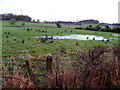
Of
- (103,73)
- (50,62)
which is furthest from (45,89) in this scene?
(103,73)

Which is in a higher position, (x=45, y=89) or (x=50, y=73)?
(x=50, y=73)

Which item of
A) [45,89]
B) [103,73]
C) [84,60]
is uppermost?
[84,60]

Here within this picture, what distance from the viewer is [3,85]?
5289mm

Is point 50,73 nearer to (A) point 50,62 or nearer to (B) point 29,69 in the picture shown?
(A) point 50,62

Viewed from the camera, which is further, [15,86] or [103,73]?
[103,73]

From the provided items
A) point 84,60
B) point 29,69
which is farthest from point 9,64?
point 84,60

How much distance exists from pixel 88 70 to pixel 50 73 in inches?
58.3

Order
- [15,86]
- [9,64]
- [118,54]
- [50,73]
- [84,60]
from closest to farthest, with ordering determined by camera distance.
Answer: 1. [15,86]
2. [50,73]
3. [84,60]
4. [118,54]
5. [9,64]

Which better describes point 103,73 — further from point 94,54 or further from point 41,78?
point 41,78

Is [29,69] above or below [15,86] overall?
above

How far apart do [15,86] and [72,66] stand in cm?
226

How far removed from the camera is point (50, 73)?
5.71m

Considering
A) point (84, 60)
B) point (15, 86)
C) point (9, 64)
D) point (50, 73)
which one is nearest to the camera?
point (15, 86)

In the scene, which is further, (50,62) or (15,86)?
(50,62)
